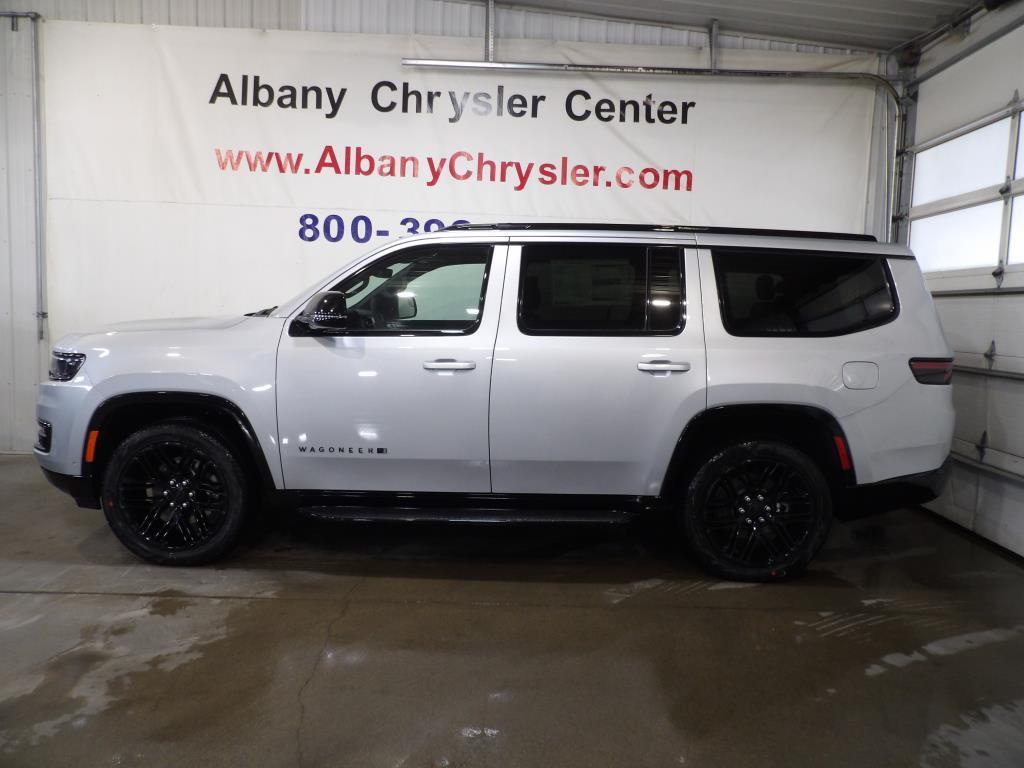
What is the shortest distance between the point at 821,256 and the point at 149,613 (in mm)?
3812

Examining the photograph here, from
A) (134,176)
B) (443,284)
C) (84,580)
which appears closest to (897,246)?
(443,284)

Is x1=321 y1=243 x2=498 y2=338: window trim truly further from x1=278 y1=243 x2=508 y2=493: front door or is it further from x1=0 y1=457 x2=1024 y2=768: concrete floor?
x1=0 y1=457 x2=1024 y2=768: concrete floor

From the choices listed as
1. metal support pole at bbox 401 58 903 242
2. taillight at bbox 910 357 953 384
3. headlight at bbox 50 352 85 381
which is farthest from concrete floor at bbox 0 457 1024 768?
metal support pole at bbox 401 58 903 242

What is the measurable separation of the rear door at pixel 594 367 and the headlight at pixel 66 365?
221 cm

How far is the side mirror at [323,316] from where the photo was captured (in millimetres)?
3344

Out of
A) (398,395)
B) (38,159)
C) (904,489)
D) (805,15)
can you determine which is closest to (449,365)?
(398,395)

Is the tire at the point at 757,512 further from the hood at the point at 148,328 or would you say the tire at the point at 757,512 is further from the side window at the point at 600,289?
the hood at the point at 148,328

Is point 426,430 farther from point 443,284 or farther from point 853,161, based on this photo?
point 853,161

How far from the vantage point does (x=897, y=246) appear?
359 cm

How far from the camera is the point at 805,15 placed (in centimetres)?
539

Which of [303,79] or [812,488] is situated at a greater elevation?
[303,79]

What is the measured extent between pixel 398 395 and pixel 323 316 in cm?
54

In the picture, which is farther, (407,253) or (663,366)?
(407,253)

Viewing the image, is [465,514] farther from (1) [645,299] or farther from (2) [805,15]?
(2) [805,15]
